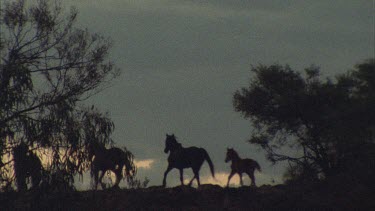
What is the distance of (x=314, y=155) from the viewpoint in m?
49.8

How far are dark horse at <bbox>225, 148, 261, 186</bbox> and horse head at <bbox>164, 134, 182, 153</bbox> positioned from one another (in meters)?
2.46

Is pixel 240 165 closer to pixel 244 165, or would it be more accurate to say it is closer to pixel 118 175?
pixel 244 165

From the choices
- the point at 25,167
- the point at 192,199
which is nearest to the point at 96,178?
the point at 25,167

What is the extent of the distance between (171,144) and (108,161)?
10.9ft

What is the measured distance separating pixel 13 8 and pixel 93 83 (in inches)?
197

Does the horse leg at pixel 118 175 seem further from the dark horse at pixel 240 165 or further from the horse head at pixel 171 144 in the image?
the dark horse at pixel 240 165

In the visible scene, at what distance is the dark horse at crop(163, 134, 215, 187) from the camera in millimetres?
38406

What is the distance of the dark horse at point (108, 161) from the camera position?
119ft

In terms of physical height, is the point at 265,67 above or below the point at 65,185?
above

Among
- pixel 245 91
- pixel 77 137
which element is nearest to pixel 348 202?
pixel 77 137

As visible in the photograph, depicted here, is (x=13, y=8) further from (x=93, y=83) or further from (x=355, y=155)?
(x=355, y=155)

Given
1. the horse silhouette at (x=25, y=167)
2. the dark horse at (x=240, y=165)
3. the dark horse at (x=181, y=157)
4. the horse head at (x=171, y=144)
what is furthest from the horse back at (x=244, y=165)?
the horse silhouette at (x=25, y=167)

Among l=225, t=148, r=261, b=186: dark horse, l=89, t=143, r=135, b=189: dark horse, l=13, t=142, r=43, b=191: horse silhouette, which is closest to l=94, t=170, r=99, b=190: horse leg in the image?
l=89, t=143, r=135, b=189: dark horse

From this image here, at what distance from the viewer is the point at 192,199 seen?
35.2 meters
